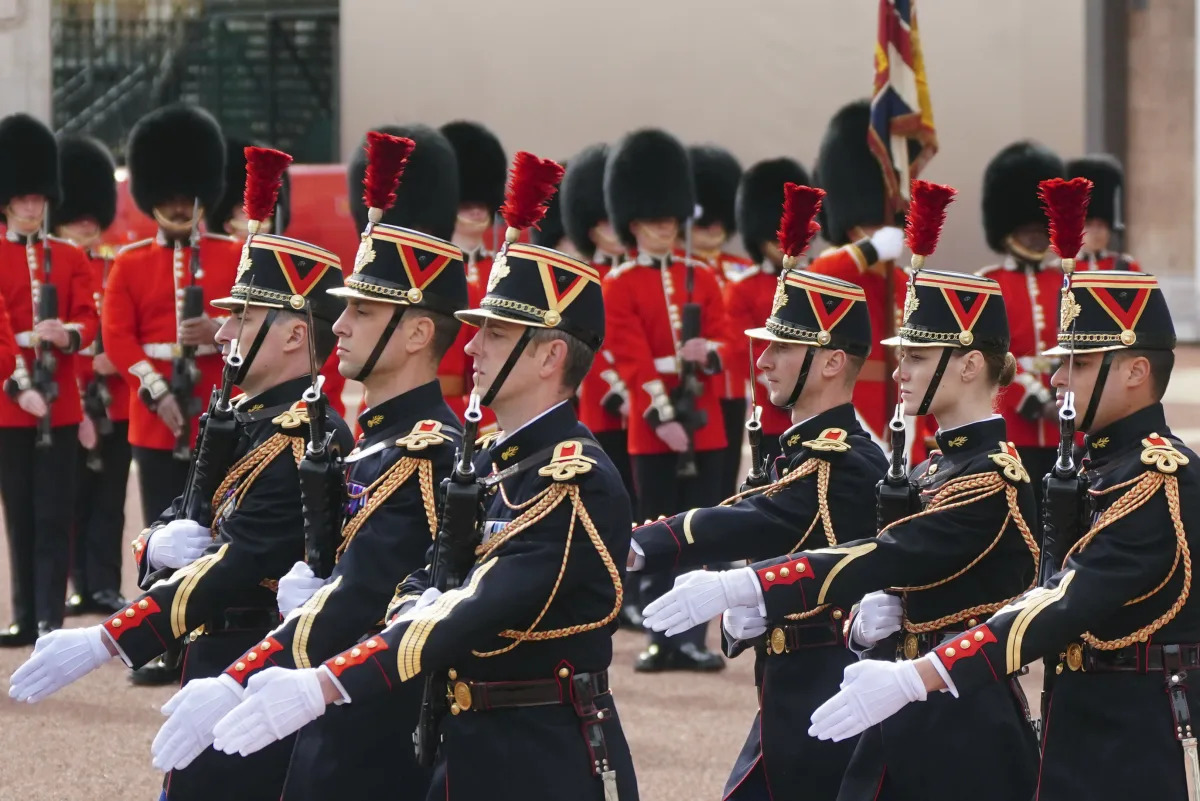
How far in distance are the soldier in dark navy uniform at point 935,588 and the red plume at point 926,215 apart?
1.22ft

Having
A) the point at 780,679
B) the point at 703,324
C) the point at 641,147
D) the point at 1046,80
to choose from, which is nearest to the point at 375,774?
the point at 780,679

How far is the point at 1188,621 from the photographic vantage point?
12.2 ft

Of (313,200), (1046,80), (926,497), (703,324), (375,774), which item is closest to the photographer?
(375,774)

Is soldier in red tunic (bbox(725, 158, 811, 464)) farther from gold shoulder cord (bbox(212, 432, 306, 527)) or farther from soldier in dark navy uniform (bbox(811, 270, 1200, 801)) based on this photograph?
soldier in dark navy uniform (bbox(811, 270, 1200, 801))

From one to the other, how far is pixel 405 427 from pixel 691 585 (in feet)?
2.02

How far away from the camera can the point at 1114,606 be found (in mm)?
→ 3607

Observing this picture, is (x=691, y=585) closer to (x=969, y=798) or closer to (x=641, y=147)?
(x=969, y=798)

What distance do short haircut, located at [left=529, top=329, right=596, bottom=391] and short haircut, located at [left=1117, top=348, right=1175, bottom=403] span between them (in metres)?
0.96

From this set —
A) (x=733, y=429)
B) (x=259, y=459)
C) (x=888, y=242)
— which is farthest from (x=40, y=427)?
(x=259, y=459)

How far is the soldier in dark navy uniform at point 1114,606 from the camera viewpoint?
11.8 ft

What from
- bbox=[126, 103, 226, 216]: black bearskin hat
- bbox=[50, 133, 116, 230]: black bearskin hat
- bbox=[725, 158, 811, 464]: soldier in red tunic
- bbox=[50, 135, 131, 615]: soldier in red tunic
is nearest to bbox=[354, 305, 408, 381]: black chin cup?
bbox=[126, 103, 226, 216]: black bearskin hat

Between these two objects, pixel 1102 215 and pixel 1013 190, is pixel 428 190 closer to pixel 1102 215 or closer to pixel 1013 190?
pixel 1013 190

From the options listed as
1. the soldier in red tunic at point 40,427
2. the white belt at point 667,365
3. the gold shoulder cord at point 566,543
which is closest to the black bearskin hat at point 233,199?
the soldier in red tunic at point 40,427

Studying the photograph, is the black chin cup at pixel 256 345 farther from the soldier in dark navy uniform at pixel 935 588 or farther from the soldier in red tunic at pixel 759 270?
the soldier in red tunic at pixel 759 270
